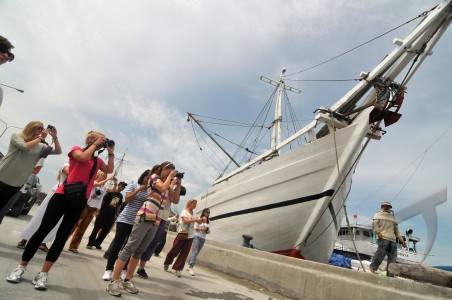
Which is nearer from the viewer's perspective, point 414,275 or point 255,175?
point 414,275

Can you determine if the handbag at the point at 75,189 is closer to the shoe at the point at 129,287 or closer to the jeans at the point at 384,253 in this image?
the shoe at the point at 129,287

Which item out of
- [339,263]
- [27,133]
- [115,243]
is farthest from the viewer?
[339,263]

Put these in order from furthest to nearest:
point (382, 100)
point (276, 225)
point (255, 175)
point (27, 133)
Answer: point (255, 175)
point (276, 225)
point (382, 100)
point (27, 133)

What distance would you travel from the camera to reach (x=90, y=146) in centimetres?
320

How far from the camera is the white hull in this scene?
30.2ft

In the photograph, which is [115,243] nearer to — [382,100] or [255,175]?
[382,100]

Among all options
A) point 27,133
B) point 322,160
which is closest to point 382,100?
point 322,160

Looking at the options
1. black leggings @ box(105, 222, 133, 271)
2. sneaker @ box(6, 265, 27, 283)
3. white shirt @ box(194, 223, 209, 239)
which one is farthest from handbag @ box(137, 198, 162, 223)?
white shirt @ box(194, 223, 209, 239)

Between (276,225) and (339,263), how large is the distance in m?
9.57

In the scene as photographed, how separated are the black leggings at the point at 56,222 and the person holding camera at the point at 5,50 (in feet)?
4.69

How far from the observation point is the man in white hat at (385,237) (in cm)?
597

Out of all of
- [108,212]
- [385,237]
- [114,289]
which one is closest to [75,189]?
[114,289]

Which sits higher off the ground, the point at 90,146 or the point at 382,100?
the point at 382,100

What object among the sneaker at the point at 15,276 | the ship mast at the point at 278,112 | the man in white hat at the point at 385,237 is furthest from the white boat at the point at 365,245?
the sneaker at the point at 15,276
